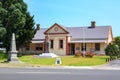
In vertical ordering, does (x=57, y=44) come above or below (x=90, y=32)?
below

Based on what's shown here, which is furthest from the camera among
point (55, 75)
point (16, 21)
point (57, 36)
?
point (57, 36)

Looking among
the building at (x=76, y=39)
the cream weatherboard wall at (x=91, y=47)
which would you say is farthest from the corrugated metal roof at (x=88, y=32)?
the cream weatherboard wall at (x=91, y=47)

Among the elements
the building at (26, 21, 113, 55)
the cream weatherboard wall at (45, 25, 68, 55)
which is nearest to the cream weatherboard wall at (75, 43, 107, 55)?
the building at (26, 21, 113, 55)

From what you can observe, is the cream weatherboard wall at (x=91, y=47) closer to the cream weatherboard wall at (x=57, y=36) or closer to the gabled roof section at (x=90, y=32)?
the gabled roof section at (x=90, y=32)

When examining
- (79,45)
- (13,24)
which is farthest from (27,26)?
(79,45)

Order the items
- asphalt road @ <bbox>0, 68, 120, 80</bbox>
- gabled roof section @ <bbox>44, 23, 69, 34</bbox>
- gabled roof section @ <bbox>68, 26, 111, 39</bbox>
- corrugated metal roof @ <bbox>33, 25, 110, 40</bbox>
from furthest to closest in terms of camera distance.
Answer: corrugated metal roof @ <bbox>33, 25, 110, 40</bbox>
gabled roof section @ <bbox>68, 26, 111, 39</bbox>
gabled roof section @ <bbox>44, 23, 69, 34</bbox>
asphalt road @ <bbox>0, 68, 120, 80</bbox>

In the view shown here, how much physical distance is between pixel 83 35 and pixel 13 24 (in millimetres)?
20414

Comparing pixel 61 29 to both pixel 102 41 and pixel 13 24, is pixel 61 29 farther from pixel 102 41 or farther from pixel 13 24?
pixel 13 24

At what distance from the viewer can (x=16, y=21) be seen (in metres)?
50.4

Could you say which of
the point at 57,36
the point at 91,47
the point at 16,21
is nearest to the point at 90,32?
the point at 91,47

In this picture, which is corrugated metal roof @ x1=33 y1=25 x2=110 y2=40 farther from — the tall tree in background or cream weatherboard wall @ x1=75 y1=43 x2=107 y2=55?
the tall tree in background

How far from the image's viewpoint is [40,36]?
235 ft

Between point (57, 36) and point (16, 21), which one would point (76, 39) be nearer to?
point (57, 36)

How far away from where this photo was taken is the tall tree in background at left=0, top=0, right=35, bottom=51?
5047 centimetres
